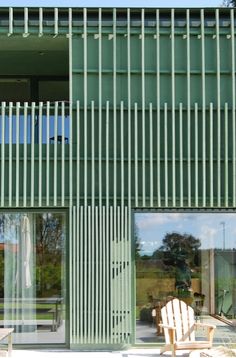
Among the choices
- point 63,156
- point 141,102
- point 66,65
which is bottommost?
point 63,156

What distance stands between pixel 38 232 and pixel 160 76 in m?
3.69

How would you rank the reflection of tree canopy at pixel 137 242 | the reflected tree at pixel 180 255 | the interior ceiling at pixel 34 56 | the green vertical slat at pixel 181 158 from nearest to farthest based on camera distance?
the green vertical slat at pixel 181 158 → the reflection of tree canopy at pixel 137 242 → the reflected tree at pixel 180 255 → the interior ceiling at pixel 34 56

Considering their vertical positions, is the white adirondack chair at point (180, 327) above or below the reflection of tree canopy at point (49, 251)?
below

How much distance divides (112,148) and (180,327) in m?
3.43

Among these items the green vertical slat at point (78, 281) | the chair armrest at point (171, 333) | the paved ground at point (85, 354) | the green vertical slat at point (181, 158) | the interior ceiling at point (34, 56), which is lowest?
the paved ground at point (85, 354)

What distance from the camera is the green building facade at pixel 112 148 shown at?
1242 centimetres

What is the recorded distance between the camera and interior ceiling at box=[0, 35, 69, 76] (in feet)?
43.9

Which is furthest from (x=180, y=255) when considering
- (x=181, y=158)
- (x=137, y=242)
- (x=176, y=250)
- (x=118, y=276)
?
(x=181, y=158)

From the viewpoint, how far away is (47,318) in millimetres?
12562

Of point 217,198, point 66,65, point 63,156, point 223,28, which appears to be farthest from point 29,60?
point 217,198

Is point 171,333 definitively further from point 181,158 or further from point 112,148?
point 112,148

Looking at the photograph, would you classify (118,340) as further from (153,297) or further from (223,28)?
(223,28)

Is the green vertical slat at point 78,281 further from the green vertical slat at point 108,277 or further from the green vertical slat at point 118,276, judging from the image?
the green vertical slat at point 118,276

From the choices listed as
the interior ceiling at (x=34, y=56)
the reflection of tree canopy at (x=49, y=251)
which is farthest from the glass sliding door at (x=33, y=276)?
the interior ceiling at (x=34, y=56)
